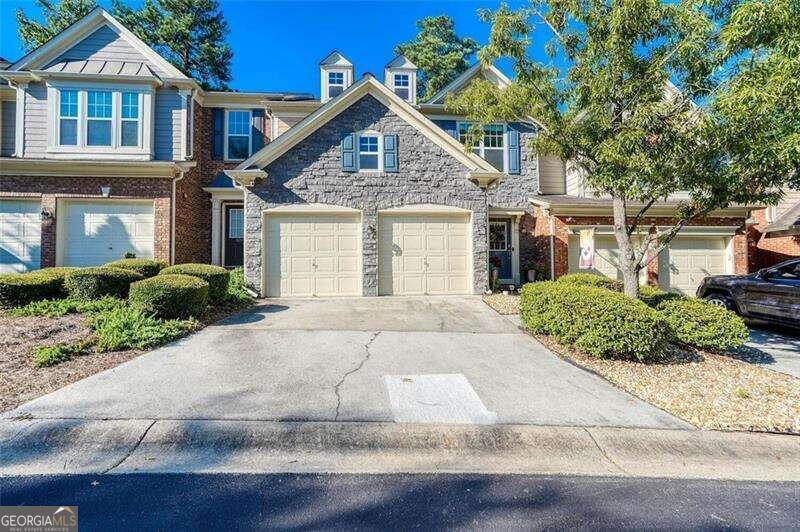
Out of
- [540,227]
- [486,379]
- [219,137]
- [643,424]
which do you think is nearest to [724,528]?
[643,424]

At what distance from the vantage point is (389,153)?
37.0 ft

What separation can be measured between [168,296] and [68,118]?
30.4 ft

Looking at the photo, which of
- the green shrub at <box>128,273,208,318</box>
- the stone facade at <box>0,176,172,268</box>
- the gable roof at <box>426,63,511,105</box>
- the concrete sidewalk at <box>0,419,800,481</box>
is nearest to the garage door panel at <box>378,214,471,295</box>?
the green shrub at <box>128,273,208,318</box>

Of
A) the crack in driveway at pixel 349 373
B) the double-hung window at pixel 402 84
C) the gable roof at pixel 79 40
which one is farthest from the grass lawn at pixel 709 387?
the gable roof at pixel 79 40

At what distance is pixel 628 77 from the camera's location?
657cm

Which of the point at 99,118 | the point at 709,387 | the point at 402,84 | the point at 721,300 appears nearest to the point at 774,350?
the point at 721,300

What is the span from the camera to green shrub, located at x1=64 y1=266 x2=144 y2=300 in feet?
27.3

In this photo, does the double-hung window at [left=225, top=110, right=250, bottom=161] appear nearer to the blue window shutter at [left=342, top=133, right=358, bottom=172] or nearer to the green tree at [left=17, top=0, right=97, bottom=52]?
the blue window shutter at [left=342, top=133, right=358, bottom=172]

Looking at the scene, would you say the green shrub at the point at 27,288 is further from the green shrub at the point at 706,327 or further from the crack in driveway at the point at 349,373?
the green shrub at the point at 706,327

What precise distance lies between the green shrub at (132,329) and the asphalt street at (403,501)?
11.4ft

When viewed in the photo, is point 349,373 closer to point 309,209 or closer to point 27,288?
point 309,209

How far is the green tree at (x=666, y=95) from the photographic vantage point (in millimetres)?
5441

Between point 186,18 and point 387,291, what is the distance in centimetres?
2261

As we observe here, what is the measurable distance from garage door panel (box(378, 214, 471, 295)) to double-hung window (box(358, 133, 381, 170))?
5.12ft
